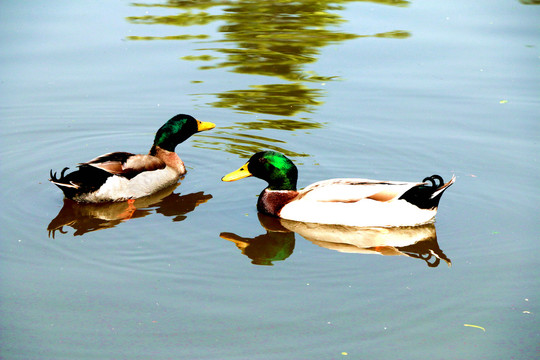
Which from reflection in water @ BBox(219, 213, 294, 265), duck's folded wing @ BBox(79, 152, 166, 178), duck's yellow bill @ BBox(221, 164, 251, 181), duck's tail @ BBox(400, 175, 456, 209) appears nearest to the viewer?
reflection in water @ BBox(219, 213, 294, 265)

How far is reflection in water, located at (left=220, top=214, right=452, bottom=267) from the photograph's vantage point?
802 cm

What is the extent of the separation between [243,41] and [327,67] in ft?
7.20

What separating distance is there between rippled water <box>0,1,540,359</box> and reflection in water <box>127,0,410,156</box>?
0.20ft

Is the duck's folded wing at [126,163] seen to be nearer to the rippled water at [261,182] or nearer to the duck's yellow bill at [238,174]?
the rippled water at [261,182]

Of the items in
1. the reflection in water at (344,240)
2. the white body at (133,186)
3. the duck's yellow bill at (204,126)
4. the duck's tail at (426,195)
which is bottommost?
the reflection in water at (344,240)

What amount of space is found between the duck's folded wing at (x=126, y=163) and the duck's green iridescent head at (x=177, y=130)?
0.42 meters

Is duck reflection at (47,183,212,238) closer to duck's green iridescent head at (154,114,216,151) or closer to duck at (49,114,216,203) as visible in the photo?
duck at (49,114,216,203)

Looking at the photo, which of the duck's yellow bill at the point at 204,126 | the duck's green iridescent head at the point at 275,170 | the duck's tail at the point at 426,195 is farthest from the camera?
the duck's yellow bill at the point at 204,126

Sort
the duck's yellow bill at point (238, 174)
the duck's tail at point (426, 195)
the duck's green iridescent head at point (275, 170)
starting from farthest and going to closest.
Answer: the duck's yellow bill at point (238, 174)
the duck's green iridescent head at point (275, 170)
the duck's tail at point (426, 195)

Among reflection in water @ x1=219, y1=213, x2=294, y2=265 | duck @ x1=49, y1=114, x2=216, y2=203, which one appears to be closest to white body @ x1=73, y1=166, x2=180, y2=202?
duck @ x1=49, y1=114, x2=216, y2=203

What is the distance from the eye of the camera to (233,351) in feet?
19.9

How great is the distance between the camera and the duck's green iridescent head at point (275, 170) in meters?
9.26

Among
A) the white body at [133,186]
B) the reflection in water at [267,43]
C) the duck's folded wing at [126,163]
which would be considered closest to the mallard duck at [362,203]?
the white body at [133,186]

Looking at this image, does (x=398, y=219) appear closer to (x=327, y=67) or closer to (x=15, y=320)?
(x=15, y=320)
